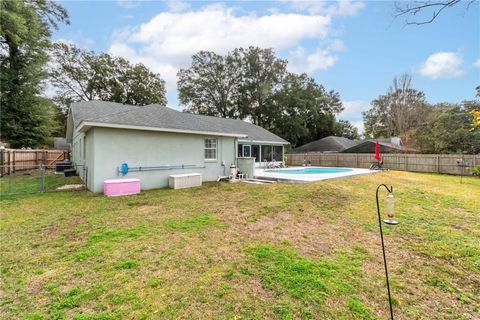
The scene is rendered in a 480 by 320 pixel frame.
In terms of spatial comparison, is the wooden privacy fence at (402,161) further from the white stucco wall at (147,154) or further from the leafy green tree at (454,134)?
the white stucco wall at (147,154)

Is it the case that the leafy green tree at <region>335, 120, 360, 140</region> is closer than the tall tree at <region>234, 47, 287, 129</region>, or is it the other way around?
the tall tree at <region>234, 47, 287, 129</region>

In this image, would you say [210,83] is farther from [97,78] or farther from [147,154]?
[147,154]

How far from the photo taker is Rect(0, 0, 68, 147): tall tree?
16922 millimetres

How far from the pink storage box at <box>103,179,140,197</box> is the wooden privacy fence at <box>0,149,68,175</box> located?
6.27 metres

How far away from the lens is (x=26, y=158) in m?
15.3

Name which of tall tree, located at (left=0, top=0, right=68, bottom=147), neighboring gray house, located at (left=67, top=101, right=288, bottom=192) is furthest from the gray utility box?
tall tree, located at (left=0, top=0, right=68, bottom=147)

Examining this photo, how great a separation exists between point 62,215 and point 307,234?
5.74 metres

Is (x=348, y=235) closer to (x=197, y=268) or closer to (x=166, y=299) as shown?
(x=197, y=268)

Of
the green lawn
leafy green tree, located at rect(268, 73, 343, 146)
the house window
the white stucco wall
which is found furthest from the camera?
leafy green tree, located at rect(268, 73, 343, 146)

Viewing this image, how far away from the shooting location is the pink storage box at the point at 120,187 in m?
7.55

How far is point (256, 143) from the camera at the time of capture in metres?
18.9

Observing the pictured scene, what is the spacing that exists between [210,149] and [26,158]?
45.1ft

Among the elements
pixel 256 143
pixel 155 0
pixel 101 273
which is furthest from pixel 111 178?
pixel 256 143

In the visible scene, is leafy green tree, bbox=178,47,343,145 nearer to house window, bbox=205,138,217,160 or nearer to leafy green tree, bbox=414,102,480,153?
leafy green tree, bbox=414,102,480,153
